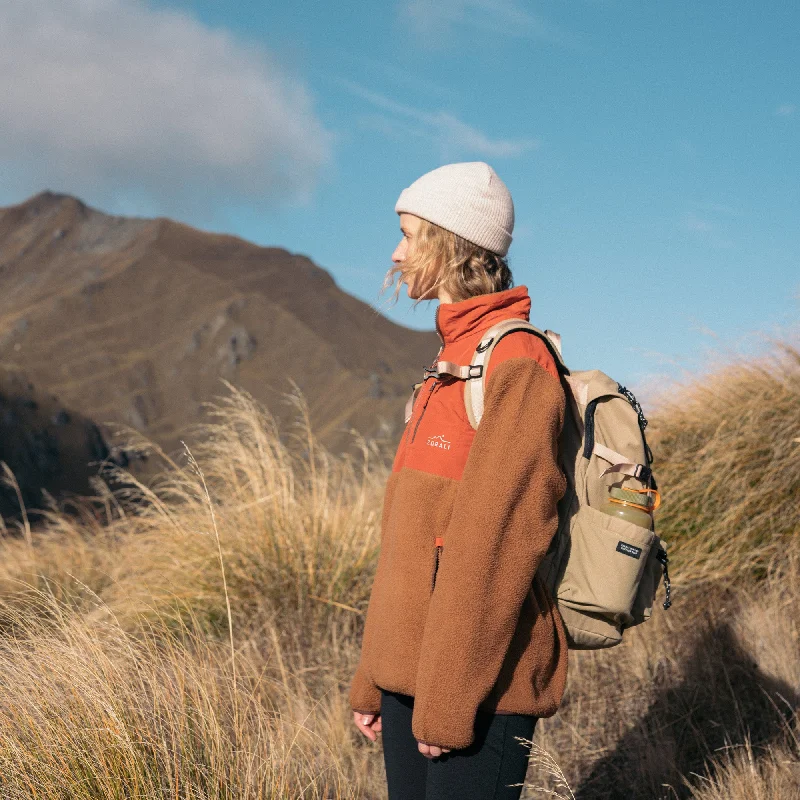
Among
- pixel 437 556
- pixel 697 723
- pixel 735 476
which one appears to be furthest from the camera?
pixel 735 476

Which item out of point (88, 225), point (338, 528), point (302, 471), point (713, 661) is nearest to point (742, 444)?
point (713, 661)

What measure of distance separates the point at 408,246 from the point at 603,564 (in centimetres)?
73

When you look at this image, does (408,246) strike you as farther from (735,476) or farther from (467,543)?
(735,476)

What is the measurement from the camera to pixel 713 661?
3264 millimetres

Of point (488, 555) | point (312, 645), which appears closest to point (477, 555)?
point (488, 555)

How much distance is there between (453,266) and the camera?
5.38ft

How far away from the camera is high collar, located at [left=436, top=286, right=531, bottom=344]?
1.56 metres

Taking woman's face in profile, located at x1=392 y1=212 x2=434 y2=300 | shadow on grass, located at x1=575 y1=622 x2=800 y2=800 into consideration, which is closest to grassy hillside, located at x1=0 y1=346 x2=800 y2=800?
shadow on grass, located at x1=575 y1=622 x2=800 y2=800

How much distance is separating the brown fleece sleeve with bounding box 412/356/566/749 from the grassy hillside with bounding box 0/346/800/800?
29.7 inches

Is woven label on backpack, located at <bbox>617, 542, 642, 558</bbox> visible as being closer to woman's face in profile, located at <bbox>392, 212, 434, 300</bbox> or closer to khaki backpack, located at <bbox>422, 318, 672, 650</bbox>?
khaki backpack, located at <bbox>422, 318, 672, 650</bbox>

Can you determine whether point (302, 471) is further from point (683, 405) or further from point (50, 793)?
point (50, 793)

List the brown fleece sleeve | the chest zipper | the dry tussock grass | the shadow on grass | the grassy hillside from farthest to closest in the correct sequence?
the dry tussock grass, the shadow on grass, the grassy hillside, the chest zipper, the brown fleece sleeve

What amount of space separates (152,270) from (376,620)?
17156 centimetres

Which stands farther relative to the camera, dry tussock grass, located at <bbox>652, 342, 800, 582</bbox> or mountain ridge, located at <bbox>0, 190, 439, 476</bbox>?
mountain ridge, located at <bbox>0, 190, 439, 476</bbox>
